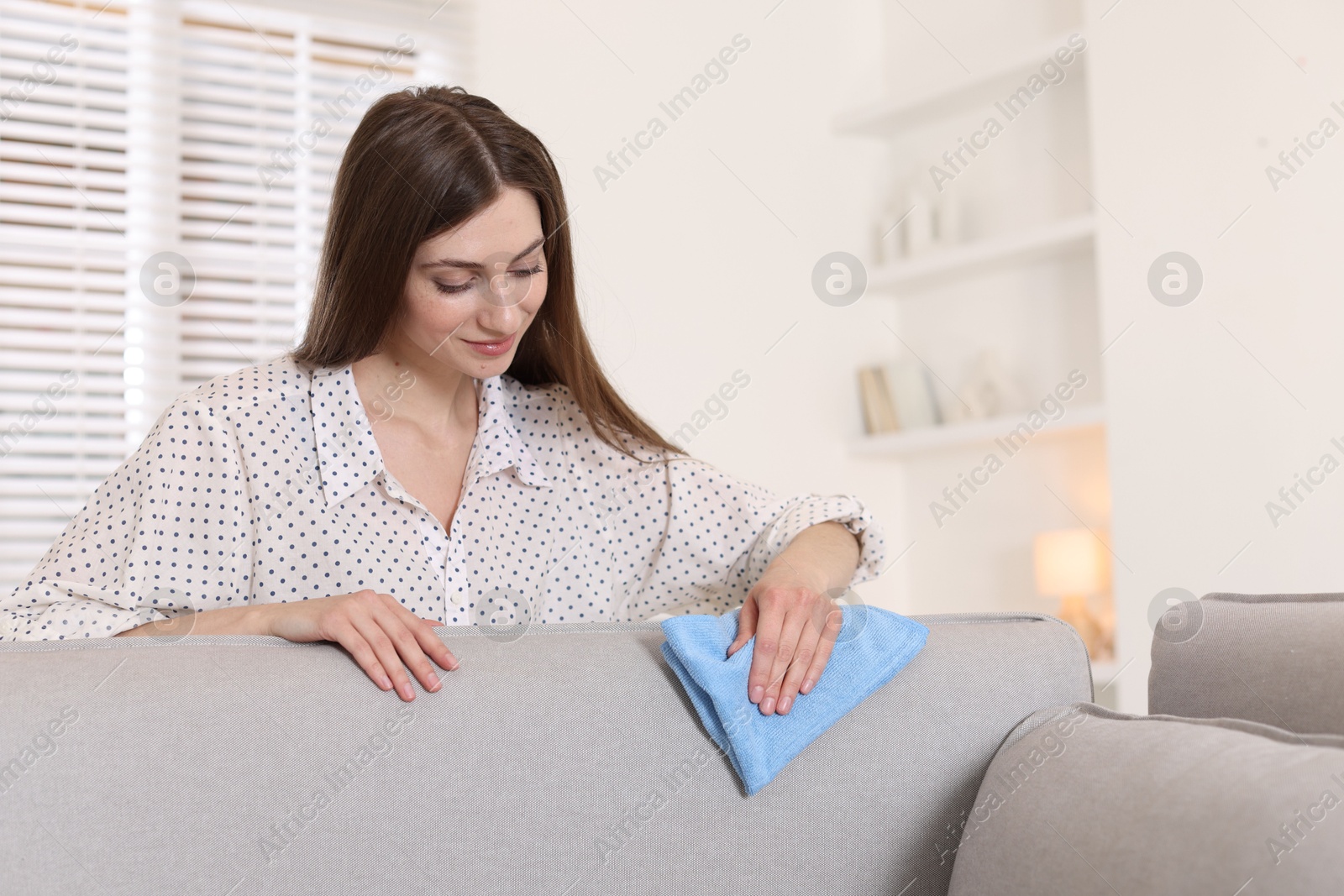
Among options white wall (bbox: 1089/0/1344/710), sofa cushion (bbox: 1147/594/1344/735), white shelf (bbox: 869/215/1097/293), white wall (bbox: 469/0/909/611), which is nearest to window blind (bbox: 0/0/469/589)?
white wall (bbox: 469/0/909/611)

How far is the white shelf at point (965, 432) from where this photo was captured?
312 cm

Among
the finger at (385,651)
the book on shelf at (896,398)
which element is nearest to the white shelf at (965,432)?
the book on shelf at (896,398)

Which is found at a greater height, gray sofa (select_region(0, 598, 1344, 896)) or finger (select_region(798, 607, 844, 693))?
finger (select_region(798, 607, 844, 693))

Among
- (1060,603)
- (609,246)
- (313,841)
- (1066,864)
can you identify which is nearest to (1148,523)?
(1060,603)

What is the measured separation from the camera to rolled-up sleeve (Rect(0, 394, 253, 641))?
114 centimetres

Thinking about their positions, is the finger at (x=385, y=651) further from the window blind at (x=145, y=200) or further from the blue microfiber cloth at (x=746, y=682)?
the window blind at (x=145, y=200)

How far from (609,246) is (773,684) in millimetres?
2620

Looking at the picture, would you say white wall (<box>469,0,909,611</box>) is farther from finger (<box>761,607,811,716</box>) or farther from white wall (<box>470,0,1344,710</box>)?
finger (<box>761,607,811,716</box>)

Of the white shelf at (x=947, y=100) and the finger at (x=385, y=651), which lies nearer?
the finger at (x=385, y=651)

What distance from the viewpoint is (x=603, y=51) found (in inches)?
139

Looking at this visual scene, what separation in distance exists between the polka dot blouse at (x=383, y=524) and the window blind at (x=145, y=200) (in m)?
1.77

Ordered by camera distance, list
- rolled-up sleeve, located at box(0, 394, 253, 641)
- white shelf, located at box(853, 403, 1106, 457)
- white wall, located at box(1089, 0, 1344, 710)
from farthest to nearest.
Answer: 1. white shelf, located at box(853, 403, 1106, 457)
2. white wall, located at box(1089, 0, 1344, 710)
3. rolled-up sleeve, located at box(0, 394, 253, 641)

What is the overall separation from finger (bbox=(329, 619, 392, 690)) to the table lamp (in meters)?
2.53

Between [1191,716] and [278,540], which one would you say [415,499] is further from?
[1191,716]
